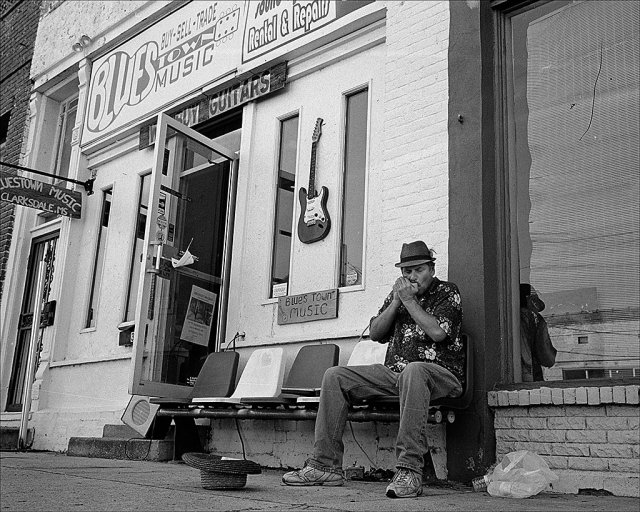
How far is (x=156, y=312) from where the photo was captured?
621cm

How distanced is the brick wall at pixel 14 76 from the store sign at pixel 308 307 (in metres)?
5.13

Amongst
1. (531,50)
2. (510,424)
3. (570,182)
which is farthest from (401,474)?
(531,50)

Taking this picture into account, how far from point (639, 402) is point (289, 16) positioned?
14.6 ft

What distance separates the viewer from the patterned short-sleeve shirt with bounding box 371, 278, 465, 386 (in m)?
4.08

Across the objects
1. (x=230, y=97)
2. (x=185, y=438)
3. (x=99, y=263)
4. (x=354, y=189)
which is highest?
(x=230, y=97)

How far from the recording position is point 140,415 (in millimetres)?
6301

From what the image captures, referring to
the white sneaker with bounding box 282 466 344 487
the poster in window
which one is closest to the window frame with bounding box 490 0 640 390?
the white sneaker with bounding box 282 466 344 487

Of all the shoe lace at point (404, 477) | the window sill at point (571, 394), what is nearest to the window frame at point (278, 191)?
the window sill at point (571, 394)

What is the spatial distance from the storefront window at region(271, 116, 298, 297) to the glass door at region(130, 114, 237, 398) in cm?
57

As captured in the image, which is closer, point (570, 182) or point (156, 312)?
point (570, 182)

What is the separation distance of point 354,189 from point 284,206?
0.79 metres

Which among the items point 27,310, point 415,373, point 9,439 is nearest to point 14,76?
point 27,310

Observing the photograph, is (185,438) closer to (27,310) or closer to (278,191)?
(278,191)

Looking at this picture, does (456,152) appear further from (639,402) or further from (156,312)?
(156,312)
